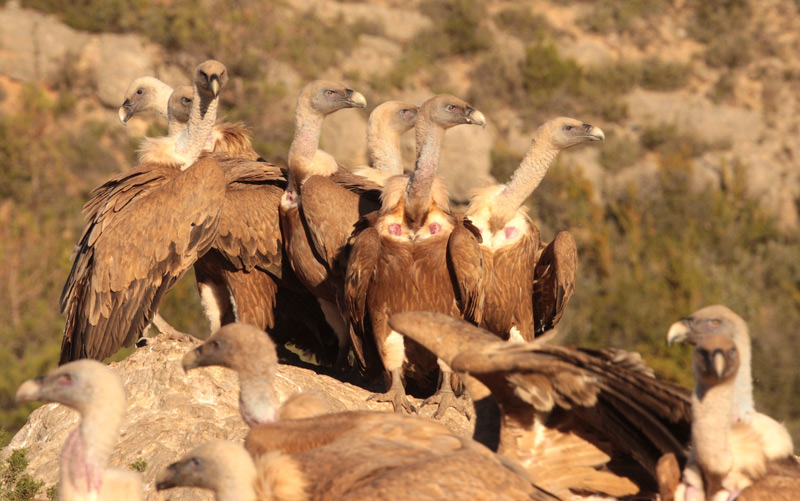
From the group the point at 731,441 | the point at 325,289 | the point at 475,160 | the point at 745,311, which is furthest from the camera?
the point at 475,160

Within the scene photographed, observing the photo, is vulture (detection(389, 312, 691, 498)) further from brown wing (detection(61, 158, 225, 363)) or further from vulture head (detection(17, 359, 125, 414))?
brown wing (detection(61, 158, 225, 363))

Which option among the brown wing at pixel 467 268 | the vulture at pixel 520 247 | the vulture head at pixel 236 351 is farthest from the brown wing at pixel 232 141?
the vulture head at pixel 236 351

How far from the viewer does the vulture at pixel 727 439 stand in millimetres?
4020

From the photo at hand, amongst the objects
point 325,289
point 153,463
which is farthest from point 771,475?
point 325,289

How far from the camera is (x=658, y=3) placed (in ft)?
89.0

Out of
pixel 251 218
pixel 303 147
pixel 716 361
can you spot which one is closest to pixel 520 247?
pixel 303 147

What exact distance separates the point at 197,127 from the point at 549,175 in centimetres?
1446

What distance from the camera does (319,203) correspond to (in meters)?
7.14

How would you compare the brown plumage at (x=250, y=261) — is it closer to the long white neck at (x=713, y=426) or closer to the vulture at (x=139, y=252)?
the vulture at (x=139, y=252)

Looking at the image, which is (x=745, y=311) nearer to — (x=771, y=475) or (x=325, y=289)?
(x=325, y=289)

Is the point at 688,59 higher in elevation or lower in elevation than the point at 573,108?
higher

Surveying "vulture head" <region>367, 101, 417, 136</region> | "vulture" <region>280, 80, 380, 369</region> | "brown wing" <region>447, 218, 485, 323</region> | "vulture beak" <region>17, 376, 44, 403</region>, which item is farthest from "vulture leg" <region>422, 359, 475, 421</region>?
"vulture beak" <region>17, 376, 44, 403</region>

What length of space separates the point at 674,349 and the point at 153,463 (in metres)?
11.3

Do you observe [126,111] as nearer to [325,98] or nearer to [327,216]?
[325,98]
